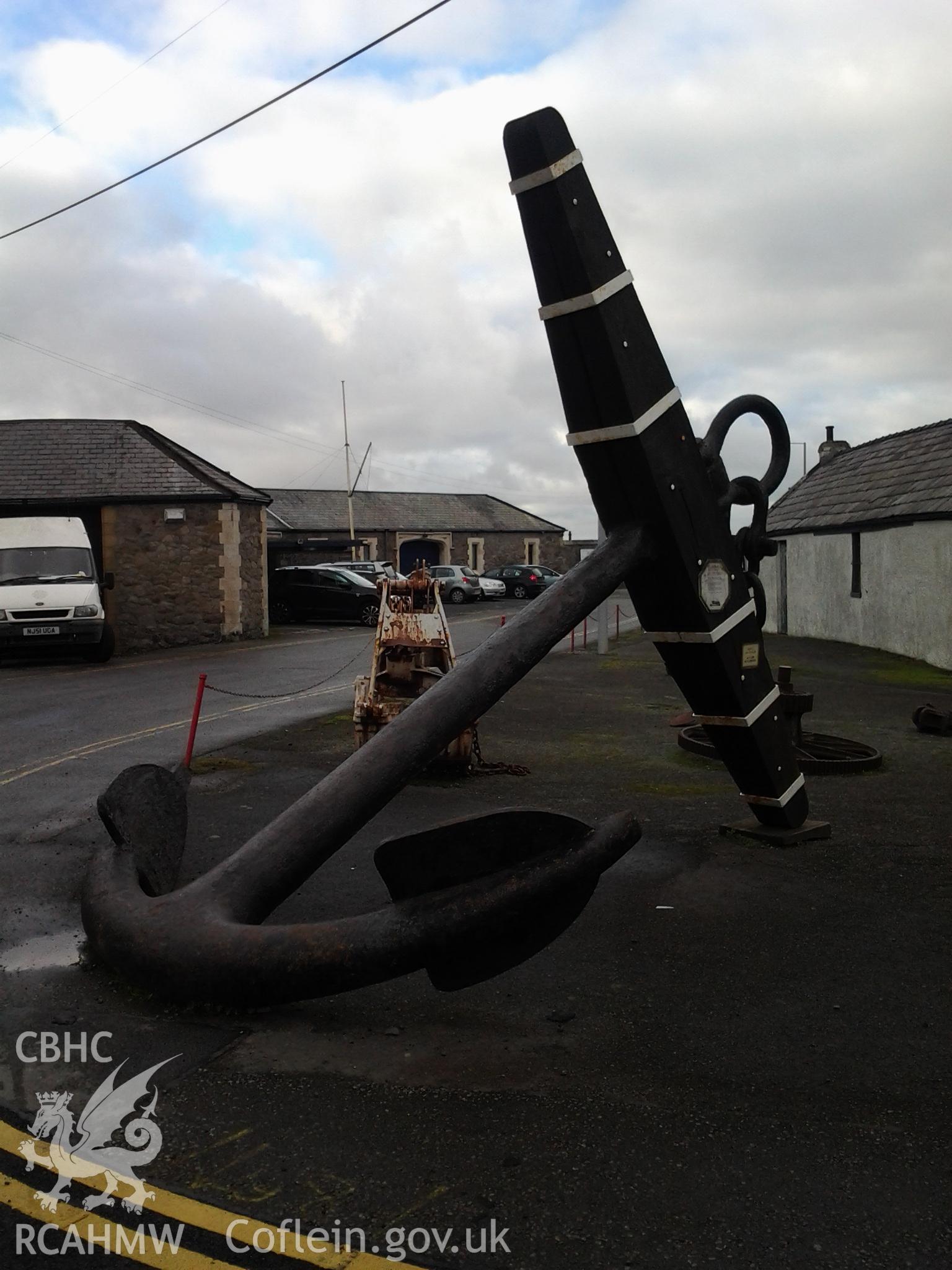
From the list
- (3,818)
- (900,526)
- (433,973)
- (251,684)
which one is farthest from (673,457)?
(900,526)

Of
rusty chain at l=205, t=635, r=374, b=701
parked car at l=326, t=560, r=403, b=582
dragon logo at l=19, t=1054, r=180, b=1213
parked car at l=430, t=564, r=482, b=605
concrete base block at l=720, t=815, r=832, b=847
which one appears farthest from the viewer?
parked car at l=430, t=564, r=482, b=605

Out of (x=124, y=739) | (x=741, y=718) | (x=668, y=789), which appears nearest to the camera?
(x=741, y=718)

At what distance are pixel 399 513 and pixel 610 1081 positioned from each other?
4845 centimetres

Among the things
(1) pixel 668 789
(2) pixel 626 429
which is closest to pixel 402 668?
(1) pixel 668 789

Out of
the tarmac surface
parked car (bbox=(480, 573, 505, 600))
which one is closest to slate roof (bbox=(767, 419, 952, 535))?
the tarmac surface

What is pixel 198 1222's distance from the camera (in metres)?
2.87

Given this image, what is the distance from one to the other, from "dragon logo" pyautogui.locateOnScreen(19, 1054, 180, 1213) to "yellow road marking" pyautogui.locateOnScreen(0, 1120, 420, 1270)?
1.3 inches

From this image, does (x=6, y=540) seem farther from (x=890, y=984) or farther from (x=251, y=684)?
(x=890, y=984)

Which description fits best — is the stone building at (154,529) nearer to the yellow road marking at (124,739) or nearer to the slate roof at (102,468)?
the slate roof at (102,468)

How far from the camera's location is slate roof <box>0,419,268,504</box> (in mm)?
23047

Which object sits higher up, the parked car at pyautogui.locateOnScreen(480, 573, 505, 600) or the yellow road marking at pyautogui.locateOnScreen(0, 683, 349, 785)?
the parked car at pyautogui.locateOnScreen(480, 573, 505, 600)

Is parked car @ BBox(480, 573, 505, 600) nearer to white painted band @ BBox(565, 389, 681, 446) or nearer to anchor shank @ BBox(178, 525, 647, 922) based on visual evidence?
white painted band @ BBox(565, 389, 681, 446)

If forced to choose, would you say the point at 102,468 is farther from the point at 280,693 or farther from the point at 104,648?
the point at 280,693

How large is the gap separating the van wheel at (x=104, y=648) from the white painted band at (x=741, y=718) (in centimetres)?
1559
